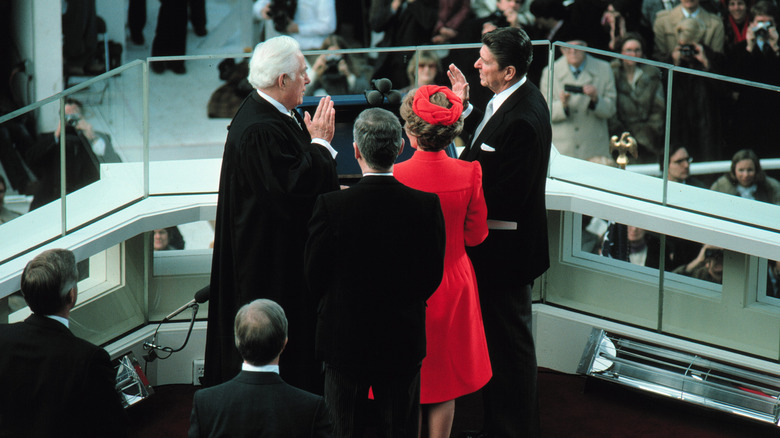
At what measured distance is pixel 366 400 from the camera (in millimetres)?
3367

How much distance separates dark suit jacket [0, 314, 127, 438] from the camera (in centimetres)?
276

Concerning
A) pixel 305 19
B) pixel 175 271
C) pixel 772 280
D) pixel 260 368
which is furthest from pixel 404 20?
pixel 260 368

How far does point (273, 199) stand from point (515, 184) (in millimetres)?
859

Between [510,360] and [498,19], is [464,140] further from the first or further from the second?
[498,19]

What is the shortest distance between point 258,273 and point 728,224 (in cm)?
210

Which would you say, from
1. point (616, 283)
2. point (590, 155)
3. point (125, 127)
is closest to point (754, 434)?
point (616, 283)

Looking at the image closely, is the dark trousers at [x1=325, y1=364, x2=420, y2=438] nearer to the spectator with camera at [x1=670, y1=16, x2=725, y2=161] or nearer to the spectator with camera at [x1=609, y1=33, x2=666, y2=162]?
the spectator with camera at [x1=609, y1=33, x2=666, y2=162]

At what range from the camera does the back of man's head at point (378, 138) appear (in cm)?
319

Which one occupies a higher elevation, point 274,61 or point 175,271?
point 274,61

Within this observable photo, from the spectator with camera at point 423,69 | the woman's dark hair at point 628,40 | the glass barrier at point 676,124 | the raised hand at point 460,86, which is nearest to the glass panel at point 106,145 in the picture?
the spectator with camera at point 423,69

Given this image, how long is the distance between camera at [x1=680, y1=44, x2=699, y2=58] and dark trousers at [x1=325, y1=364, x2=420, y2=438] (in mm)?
4499

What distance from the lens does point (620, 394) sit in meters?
4.75

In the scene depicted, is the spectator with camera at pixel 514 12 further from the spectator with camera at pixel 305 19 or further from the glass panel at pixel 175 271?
the glass panel at pixel 175 271

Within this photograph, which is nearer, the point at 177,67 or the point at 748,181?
the point at 748,181
